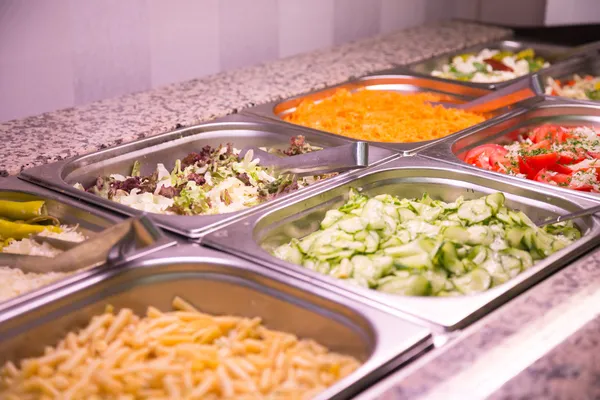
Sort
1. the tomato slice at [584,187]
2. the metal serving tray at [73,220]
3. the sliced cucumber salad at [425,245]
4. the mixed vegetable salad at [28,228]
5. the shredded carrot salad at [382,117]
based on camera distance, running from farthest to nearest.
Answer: the shredded carrot salad at [382,117]
the tomato slice at [584,187]
the mixed vegetable salad at [28,228]
the sliced cucumber salad at [425,245]
the metal serving tray at [73,220]

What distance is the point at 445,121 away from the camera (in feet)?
9.24

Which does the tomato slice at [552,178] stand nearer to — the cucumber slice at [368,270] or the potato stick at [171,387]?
the cucumber slice at [368,270]

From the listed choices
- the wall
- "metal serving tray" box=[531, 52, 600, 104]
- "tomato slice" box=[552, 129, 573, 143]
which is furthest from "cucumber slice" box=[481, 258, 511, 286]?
the wall

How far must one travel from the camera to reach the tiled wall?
103 inches

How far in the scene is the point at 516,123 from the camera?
2879 mm

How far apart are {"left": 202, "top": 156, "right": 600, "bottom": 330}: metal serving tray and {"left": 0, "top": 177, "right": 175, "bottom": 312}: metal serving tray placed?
0.14 m

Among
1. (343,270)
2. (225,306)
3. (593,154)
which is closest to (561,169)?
(593,154)

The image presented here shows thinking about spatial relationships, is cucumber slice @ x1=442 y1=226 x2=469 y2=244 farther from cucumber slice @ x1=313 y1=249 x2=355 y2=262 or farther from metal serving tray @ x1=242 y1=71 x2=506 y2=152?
metal serving tray @ x1=242 y1=71 x2=506 y2=152

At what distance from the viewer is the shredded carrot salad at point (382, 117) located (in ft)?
8.77

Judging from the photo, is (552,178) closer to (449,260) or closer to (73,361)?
A: (449,260)

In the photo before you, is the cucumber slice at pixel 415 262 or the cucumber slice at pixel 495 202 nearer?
the cucumber slice at pixel 415 262

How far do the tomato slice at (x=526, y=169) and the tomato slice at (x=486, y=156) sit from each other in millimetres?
77

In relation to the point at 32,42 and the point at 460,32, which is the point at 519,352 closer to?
the point at 32,42

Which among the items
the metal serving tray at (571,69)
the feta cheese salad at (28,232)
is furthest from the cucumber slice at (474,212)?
the metal serving tray at (571,69)
